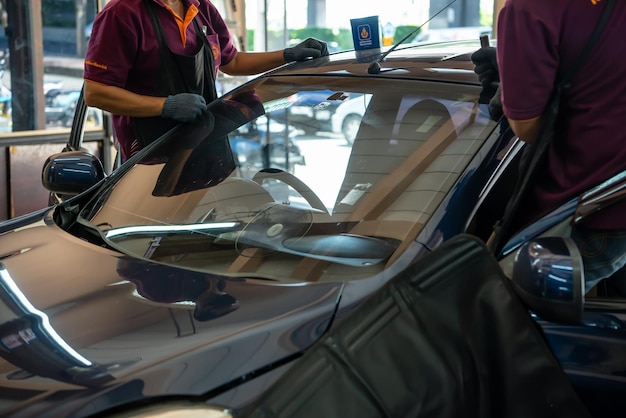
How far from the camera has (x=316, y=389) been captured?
3.76 ft

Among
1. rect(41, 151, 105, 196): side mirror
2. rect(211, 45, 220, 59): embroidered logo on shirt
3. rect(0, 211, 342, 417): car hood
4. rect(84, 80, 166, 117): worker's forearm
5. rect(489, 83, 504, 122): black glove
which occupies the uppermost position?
rect(211, 45, 220, 59): embroidered logo on shirt

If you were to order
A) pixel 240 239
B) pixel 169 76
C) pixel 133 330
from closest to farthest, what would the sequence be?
pixel 133 330
pixel 240 239
pixel 169 76

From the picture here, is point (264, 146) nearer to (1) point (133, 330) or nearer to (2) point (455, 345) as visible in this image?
(1) point (133, 330)

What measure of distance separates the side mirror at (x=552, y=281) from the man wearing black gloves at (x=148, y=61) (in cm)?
151

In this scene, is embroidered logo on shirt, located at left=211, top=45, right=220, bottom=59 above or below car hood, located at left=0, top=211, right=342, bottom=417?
above

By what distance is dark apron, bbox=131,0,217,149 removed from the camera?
286 cm

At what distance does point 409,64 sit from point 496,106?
0.45m

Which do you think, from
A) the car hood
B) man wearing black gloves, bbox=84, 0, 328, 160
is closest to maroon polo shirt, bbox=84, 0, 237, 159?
man wearing black gloves, bbox=84, 0, 328, 160

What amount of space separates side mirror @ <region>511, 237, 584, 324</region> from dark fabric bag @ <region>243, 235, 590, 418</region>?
11 cm

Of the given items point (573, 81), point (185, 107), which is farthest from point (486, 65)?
point (185, 107)

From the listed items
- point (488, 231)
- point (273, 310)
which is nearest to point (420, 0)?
point (488, 231)

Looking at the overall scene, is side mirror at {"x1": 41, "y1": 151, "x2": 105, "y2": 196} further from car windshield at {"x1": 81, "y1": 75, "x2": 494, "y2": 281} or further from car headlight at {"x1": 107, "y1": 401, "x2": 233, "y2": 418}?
car headlight at {"x1": 107, "y1": 401, "x2": 233, "y2": 418}

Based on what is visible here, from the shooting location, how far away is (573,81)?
165 centimetres

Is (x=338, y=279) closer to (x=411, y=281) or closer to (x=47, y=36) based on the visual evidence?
(x=411, y=281)
